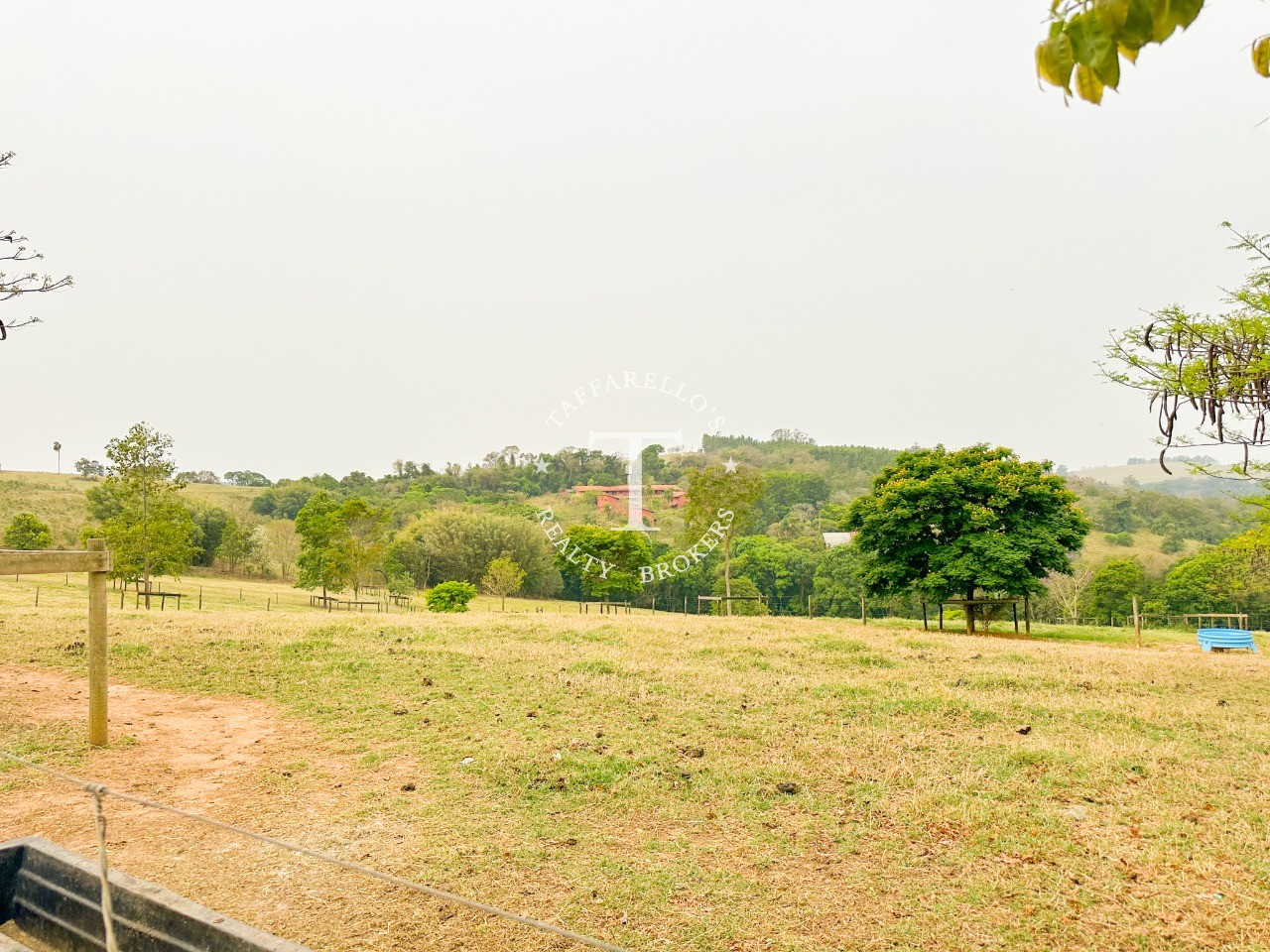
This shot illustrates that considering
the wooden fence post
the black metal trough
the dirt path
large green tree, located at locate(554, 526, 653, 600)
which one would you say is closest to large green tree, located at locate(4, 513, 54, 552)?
large green tree, located at locate(554, 526, 653, 600)

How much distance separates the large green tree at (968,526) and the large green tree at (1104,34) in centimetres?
2699

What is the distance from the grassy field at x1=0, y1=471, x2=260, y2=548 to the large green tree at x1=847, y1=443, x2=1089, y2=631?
156 feet

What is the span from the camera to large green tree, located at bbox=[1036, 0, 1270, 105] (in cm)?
141

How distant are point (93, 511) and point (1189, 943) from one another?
5797 cm

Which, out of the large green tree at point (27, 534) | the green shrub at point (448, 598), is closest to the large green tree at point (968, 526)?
the green shrub at point (448, 598)

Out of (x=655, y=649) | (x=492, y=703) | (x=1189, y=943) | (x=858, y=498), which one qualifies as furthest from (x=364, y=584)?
(x=1189, y=943)

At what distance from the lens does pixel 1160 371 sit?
12.9m

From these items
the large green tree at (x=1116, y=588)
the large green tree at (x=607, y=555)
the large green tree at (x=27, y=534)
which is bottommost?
the large green tree at (x=1116, y=588)

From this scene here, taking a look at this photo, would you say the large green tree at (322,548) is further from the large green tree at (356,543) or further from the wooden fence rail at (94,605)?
the wooden fence rail at (94,605)

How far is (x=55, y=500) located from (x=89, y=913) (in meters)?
77.0

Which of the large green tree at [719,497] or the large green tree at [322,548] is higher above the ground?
the large green tree at [719,497]

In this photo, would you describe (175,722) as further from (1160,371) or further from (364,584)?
(364,584)

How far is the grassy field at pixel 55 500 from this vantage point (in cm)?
5378

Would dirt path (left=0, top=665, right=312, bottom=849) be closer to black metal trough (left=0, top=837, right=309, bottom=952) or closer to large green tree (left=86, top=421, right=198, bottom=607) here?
black metal trough (left=0, top=837, right=309, bottom=952)
